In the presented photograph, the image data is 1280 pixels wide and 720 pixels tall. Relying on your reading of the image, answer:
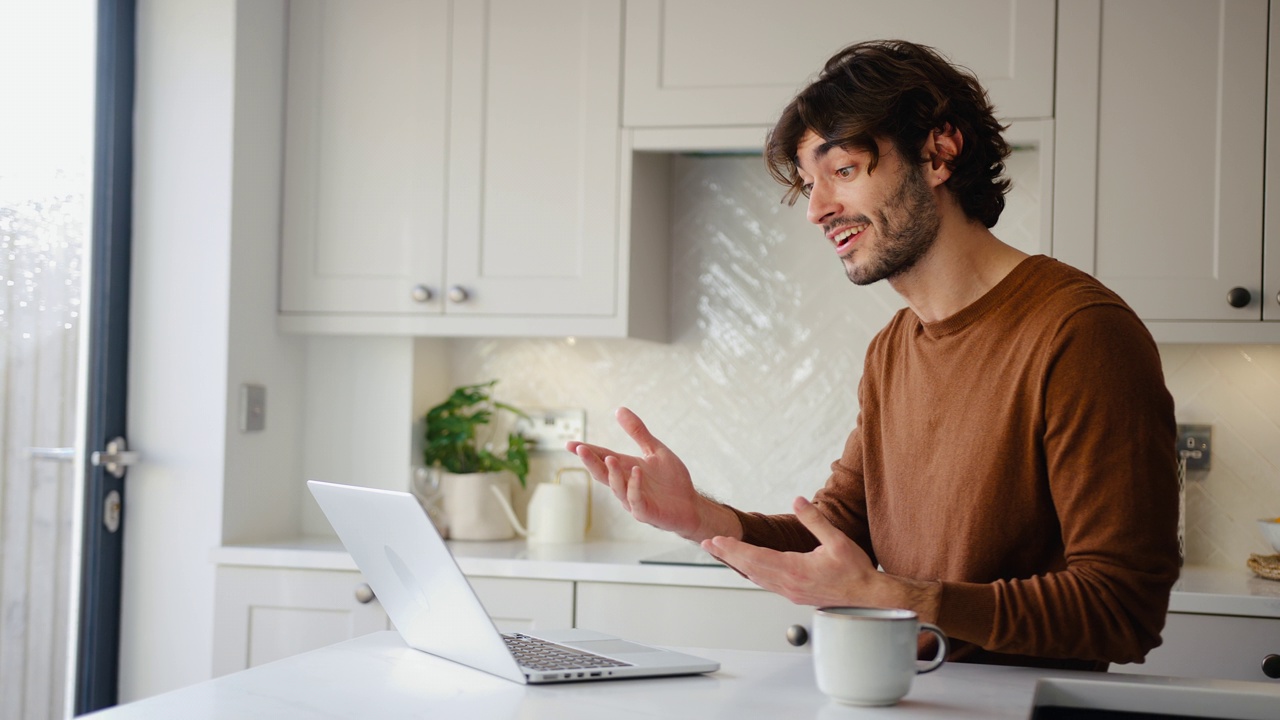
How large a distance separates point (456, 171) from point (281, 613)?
1039 mm

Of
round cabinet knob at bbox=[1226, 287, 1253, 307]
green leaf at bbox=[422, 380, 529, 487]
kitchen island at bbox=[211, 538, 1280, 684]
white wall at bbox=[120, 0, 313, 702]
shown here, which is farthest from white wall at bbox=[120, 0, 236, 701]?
round cabinet knob at bbox=[1226, 287, 1253, 307]

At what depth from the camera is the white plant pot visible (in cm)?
290

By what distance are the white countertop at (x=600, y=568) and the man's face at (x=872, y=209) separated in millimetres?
955

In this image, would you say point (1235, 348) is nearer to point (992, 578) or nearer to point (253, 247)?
point (992, 578)

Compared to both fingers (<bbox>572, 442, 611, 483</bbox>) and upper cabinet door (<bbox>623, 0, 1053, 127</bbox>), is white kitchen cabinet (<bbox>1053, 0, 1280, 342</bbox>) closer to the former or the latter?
upper cabinet door (<bbox>623, 0, 1053, 127</bbox>)

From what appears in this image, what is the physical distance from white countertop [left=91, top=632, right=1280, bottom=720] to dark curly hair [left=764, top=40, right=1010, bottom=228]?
69 cm

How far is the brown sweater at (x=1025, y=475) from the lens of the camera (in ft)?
4.14

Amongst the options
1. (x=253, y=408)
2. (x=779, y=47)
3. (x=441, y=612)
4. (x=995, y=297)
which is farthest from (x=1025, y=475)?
(x=253, y=408)

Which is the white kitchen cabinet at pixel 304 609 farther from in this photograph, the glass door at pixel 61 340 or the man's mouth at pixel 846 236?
the man's mouth at pixel 846 236

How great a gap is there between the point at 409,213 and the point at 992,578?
175 centimetres

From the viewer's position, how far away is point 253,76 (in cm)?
279

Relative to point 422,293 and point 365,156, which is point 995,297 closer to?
point 422,293

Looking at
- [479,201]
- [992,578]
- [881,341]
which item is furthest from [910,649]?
[479,201]

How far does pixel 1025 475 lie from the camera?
1.42m
